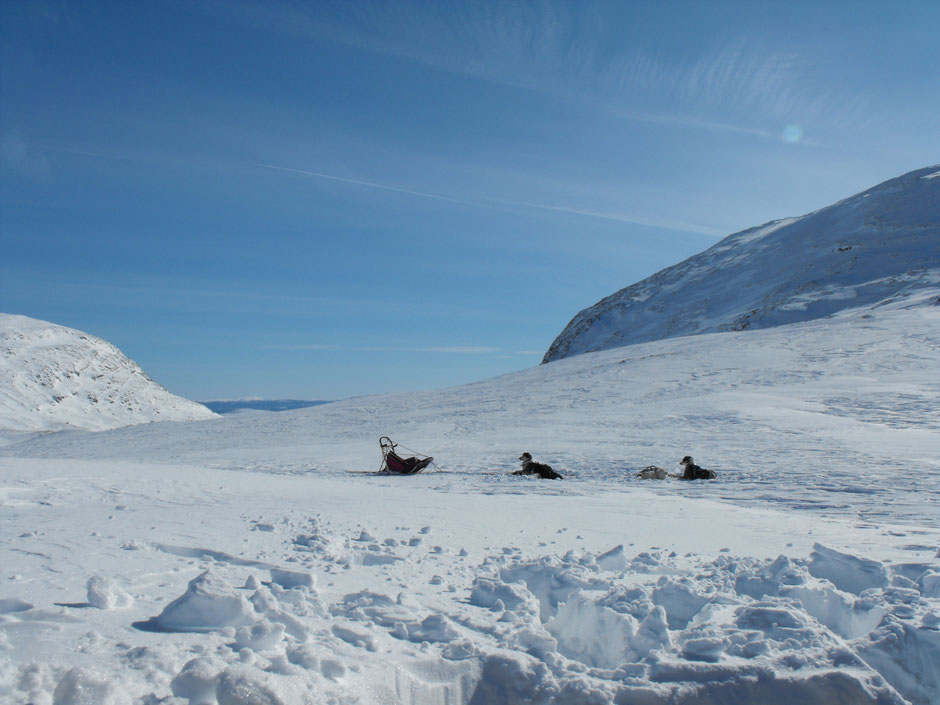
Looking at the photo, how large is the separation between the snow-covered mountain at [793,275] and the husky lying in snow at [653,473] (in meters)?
39.8

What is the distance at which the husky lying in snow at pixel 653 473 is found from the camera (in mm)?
11047

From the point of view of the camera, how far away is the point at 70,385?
63938mm

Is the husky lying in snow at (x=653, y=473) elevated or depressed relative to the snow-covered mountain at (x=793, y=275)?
depressed

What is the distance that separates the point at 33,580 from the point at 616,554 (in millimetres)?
4041

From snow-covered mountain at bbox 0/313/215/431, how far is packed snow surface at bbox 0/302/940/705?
181ft

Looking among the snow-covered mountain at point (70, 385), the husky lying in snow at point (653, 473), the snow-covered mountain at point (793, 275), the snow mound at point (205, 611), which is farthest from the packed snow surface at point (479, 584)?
the snow-covered mountain at point (70, 385)

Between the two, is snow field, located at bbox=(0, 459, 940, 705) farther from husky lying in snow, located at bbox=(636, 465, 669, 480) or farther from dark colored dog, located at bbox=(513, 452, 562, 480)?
dark colored dog, located at bbox=(513, 452, 562, 480)

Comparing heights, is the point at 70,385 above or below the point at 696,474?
above

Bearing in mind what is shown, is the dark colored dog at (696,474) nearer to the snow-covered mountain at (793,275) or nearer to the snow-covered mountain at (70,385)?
the snow-covered mountain at (793,275)

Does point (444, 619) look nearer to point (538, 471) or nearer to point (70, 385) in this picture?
point (538, 471)

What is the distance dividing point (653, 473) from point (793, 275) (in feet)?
187

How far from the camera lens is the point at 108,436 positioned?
25938mm

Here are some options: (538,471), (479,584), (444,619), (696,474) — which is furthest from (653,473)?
(444,619)

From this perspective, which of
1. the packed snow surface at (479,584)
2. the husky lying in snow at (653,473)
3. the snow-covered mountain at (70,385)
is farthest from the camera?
the snow-covered mountain at (70,385)
